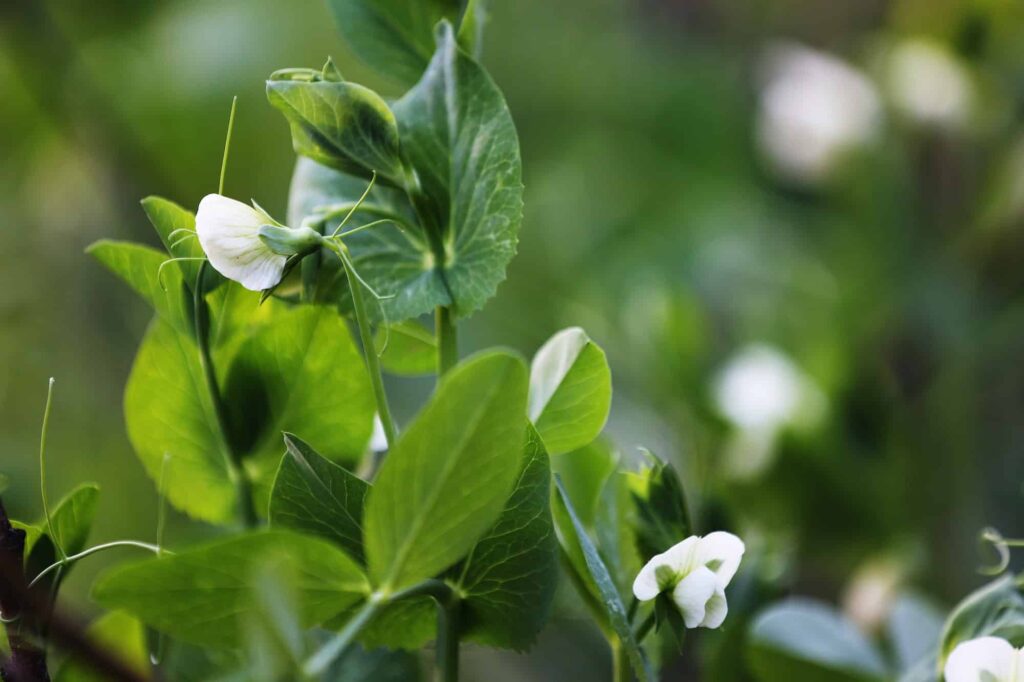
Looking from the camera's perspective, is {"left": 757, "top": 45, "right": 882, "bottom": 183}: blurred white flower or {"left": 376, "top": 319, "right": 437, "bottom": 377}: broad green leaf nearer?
{"left": 376, "top": 319, "right": 437, "bottom": 377}: broad green leaf

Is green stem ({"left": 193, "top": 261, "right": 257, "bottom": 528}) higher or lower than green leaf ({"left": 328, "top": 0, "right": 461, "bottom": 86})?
lower

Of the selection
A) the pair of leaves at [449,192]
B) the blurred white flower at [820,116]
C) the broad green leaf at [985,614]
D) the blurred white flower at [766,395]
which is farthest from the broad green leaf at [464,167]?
the blurred white flower at [820,116]

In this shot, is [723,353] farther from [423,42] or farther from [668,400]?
[423,42]

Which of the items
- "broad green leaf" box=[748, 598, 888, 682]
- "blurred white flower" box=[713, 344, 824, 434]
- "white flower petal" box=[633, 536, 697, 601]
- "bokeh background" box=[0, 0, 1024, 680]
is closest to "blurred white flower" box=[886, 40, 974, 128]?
"bokeh background" box=[0, 0, 1024, 680]

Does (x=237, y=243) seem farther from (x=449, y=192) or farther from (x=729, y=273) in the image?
(x=729, y=273)

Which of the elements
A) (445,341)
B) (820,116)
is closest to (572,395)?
(445,341)

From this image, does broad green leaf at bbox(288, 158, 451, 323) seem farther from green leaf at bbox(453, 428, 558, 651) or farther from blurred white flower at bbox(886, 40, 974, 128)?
blurred white flower at bbox(886, 40, 974, 128)

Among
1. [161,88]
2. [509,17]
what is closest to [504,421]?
[161,88]
